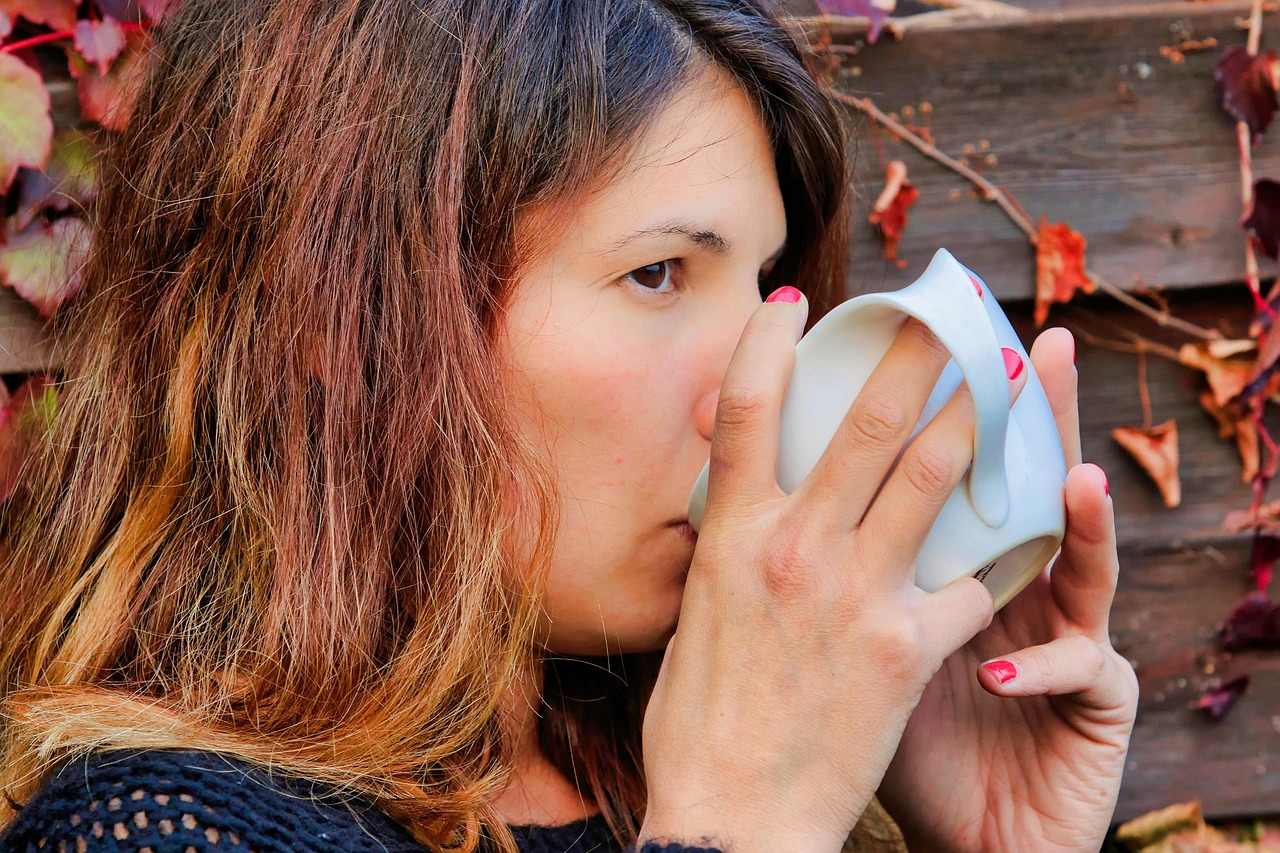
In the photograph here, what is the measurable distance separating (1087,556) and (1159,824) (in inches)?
31.3

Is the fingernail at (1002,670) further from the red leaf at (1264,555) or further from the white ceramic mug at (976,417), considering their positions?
the red leaf at (1264,555)

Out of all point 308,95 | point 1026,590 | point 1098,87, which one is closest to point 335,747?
point 308,95

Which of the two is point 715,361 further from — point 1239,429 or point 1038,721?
point 1239,429

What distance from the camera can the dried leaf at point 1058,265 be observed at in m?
1.43

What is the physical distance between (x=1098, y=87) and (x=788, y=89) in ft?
1.93

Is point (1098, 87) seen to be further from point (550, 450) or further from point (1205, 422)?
point (550, 450)

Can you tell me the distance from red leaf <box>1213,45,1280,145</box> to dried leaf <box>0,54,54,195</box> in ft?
5.08

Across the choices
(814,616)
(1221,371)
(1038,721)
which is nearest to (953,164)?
(1221,371)

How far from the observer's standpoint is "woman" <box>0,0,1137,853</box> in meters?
0.80

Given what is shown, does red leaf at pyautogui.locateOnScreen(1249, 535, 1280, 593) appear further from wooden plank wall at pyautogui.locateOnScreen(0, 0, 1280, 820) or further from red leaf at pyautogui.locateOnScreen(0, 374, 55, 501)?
red leaf at pyautogui.locateOnScreen(0, 374, 55, 501)

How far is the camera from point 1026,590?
1124 millimetres

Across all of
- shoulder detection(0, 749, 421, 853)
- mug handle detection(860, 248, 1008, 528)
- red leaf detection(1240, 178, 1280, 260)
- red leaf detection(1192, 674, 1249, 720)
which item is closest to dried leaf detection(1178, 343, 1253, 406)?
red leaf detection(1240, 178, 1280, 260)

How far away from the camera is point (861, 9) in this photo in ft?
4.49

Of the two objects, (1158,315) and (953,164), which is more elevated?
(953,164)
